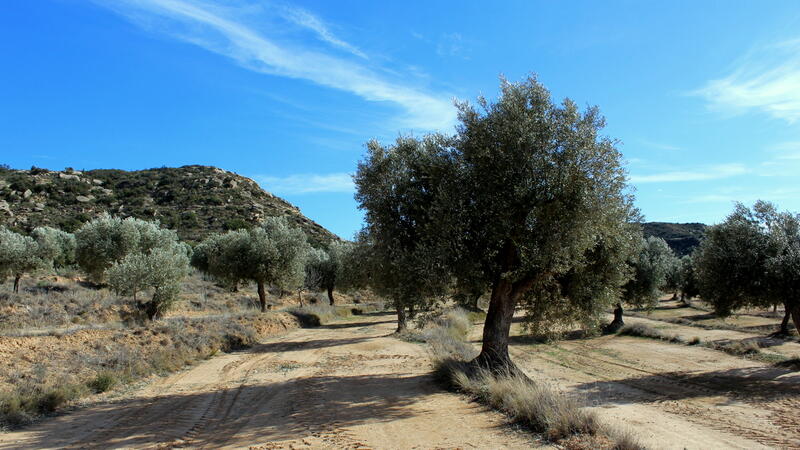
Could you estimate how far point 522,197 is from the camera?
40.6 ft

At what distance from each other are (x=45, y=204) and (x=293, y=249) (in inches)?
2132

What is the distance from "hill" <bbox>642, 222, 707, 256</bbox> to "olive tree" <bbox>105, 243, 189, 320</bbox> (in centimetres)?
10001

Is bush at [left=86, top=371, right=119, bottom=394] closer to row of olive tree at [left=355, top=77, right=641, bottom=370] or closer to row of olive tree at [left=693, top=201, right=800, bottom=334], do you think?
row of olive tree at [left=355, top=77, right=641, bottom=370]

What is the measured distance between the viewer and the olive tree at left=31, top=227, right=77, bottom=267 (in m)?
37.6

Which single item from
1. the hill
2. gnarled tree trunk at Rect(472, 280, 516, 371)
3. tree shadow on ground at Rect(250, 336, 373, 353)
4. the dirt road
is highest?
the hill

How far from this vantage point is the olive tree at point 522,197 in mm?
12375

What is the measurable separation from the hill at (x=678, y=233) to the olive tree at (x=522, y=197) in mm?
100155

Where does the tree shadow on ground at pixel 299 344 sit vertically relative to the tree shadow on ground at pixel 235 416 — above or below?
below

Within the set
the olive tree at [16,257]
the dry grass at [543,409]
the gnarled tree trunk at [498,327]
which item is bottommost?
the dry grass at [543,409]

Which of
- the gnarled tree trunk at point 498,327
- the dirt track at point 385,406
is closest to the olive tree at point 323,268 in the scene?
the dirt track at point 385,406

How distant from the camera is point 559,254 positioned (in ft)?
40.2

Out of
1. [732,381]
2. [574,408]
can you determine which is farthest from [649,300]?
[574,408]

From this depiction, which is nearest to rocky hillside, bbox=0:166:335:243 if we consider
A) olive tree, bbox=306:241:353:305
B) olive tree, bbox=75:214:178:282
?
olive tree, bbox=306:241:353:305

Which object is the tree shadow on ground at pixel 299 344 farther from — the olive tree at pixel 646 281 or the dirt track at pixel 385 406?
the olive tree at pixel 646 281
